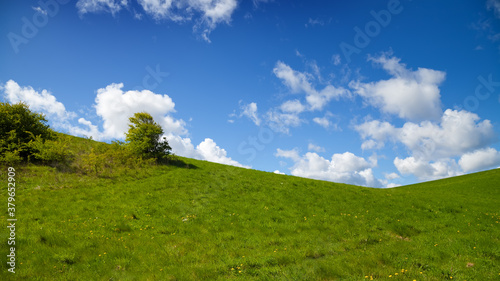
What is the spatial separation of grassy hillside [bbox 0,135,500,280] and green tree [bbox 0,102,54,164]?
2.00m

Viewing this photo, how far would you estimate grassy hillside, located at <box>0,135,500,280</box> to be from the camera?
10.1 m

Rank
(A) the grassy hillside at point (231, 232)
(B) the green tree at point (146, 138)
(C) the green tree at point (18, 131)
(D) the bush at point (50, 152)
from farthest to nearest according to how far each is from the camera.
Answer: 1. (B) the green tree at point (146, 138)
2. (D) the bush at point (50, 152)
3. (C) the green tree at point (18, 131)
4. (A) the grassy hillside at point (231, 232)

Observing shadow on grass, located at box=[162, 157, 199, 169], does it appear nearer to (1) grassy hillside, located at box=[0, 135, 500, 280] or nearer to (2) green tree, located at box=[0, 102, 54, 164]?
(1) grassy hillside, located at box=[0, 135, 500, 280]

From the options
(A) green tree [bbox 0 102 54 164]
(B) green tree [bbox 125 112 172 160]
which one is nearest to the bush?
(A) green tree [bbox 0 102 54 164]

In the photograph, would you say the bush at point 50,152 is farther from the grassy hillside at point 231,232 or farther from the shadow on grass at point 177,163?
the shadow on grass at point 177,163

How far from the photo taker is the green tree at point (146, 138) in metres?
31.5

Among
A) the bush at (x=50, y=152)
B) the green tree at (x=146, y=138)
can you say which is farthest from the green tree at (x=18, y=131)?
the green tree at (x=146, y=138)

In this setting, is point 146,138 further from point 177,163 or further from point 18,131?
point 18,131

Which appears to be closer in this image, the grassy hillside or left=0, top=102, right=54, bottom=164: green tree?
the grassy hillside

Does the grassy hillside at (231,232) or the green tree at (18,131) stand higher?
the green tree at (18,131)

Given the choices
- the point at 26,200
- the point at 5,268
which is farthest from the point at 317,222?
the point at 26,200

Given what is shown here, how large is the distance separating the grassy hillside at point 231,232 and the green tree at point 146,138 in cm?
505

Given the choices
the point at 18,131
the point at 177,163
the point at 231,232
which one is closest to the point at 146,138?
the point at 177,163

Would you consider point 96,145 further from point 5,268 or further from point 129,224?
point 5,268
